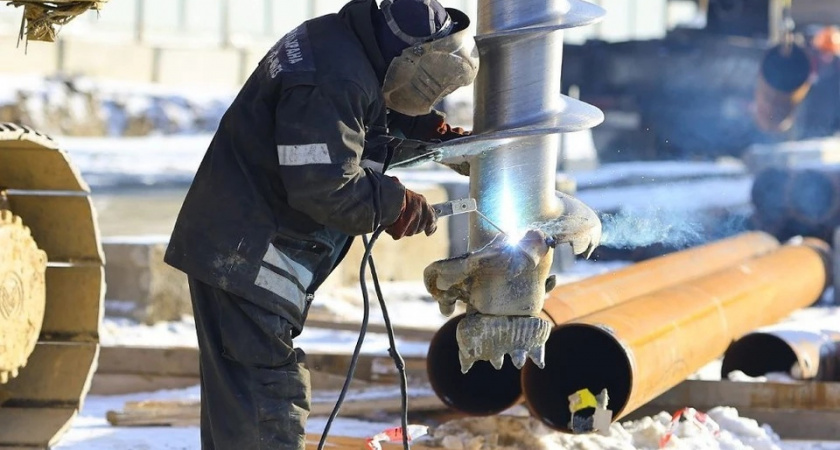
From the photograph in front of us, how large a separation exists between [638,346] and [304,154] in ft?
6.53

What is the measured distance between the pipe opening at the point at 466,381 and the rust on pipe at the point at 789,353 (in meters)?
1.34

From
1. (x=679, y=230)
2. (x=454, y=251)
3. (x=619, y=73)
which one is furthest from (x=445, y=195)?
(x=619, y=73)

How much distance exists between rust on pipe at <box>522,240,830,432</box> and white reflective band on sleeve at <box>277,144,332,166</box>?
176 cm

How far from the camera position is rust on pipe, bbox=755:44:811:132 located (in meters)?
15.2

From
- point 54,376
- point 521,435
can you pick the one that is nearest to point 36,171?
point 54,376

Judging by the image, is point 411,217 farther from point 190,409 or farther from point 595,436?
point 190,409

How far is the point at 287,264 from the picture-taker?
341 centimetres

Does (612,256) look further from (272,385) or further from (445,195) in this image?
(272,385)

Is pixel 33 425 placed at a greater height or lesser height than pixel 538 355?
lesser

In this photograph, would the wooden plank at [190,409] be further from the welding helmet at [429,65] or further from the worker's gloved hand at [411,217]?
the welding helmet at [429,65]

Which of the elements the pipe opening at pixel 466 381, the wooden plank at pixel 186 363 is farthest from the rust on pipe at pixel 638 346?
the wooden plank at pixel 186 363

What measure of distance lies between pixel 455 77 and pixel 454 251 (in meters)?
6.25

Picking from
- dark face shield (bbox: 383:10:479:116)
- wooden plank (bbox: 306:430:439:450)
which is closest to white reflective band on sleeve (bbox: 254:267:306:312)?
dark face shield (bbox: 383:10:479:116)

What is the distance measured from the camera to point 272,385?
3379 mm
